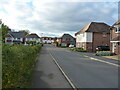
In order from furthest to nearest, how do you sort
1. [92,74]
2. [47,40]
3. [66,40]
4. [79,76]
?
[47,40] < [66,40] < [92,74] < [79,76]

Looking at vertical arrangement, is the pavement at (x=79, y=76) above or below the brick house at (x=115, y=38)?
below

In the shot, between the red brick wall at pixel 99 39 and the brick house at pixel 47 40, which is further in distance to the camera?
the brick house at pixel 47 40

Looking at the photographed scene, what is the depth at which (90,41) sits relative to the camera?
140 ft

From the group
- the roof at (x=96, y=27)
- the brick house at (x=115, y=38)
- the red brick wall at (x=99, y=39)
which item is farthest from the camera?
the roof at (x=96, y=27)

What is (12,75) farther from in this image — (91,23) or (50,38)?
(50,38)

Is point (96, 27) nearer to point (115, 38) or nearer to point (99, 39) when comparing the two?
point (99, 39)

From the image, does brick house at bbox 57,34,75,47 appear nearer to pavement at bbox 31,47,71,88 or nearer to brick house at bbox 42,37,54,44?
pavement at bbox 31,47,71,88

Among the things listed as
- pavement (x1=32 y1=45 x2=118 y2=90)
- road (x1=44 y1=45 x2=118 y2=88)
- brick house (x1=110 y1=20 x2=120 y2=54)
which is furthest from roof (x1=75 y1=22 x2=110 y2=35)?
pavement (x1=32 y1=45 x2=118 y2=90)

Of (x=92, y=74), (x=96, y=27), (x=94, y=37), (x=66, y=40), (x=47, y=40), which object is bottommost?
(x=92, y=74)

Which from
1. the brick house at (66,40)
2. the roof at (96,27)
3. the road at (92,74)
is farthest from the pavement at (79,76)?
the brick house at (66,40)

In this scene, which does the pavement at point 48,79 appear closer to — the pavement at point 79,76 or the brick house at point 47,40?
the pavement at point 79,76


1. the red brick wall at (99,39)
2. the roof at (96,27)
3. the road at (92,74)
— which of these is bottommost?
the road at (92,74)

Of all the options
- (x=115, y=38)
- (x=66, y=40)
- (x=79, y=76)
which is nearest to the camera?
(x=79, y=76)

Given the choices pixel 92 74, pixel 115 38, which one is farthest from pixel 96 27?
pixel 92 74
